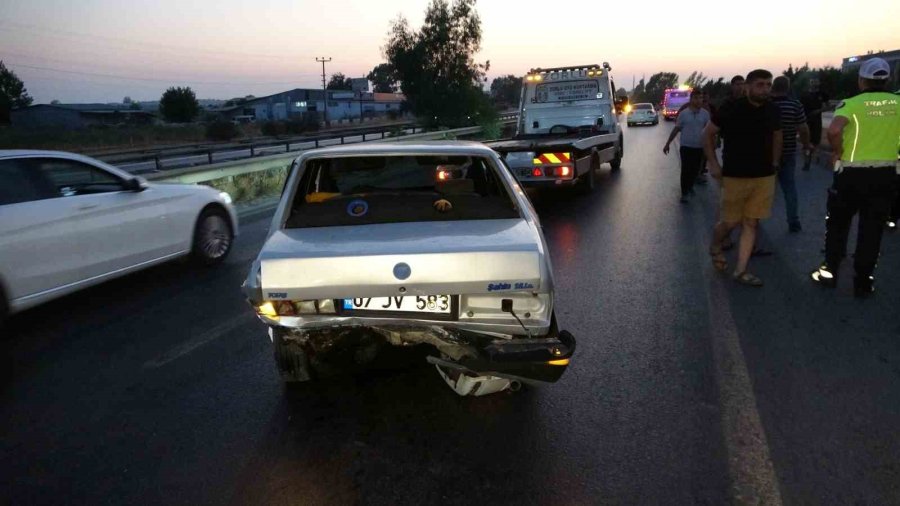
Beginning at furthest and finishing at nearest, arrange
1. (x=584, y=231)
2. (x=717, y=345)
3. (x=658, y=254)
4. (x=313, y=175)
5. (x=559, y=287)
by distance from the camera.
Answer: (x=584, y=231) → (x=658, y=254) → (x=559, y=287) → (x=313, y=175) → (x=717, y=345)

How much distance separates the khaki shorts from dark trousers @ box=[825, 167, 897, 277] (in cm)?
55

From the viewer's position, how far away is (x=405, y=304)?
11.2 feet

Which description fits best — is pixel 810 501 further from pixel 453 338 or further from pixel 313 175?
pixel 313 175

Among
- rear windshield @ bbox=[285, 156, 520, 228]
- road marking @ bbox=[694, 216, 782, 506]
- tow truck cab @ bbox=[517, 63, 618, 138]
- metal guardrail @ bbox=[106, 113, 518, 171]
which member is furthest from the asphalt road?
metal guardrail @ bbox=[106, 113, 518, 171]

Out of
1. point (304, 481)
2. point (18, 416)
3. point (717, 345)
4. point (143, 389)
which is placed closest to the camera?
point (304, 481)

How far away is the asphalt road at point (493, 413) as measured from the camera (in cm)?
295

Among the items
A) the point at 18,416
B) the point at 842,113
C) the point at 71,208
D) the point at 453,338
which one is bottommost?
the point at 18,416

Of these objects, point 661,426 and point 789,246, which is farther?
point 789,246

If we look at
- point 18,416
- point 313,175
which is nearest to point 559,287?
point 313,175

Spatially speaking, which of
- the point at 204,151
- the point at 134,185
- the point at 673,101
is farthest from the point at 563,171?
the point at 673,101

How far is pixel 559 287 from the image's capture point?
615 centimetres

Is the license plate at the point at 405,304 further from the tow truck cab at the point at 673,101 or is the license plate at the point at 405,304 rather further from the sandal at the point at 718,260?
the tow truck cab at the point at 673,101

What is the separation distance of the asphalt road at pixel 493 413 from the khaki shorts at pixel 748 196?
70cm

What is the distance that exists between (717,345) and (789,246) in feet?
12.0
